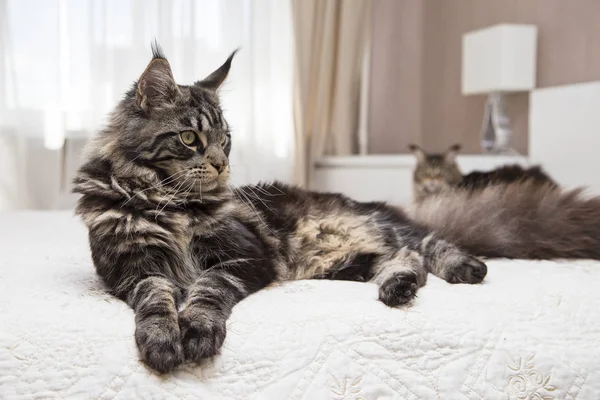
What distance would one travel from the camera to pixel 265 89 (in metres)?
3.76

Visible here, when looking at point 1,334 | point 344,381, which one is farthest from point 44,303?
point 344,381

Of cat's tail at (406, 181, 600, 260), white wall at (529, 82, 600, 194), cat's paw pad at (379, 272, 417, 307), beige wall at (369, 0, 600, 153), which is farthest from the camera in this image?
beige wall at (369, 0, 600, 153)

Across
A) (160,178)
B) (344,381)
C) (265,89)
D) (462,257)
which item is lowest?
(344,381)

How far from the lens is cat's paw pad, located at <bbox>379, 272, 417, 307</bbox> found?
3.70 feet

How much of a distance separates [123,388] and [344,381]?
0.33 m

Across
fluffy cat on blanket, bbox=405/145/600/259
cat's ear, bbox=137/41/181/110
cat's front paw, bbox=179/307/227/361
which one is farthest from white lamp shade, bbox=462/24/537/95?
cat's front paw, bbox=179/307/227/361

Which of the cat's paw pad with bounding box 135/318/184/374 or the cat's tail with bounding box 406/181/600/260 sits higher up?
→ the cat's tail with bounding box 406/181/600/260

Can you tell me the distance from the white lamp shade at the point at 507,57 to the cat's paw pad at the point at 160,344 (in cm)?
275

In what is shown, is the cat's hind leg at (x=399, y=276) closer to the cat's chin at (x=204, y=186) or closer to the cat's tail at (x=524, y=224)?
the cat's tail at (x=524, y=224)

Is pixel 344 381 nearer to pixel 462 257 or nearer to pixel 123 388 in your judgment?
pixel 123 388

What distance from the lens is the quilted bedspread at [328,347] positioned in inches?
35.9

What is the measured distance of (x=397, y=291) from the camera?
1.14 meters

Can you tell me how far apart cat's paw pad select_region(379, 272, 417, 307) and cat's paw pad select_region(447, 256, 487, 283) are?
170 mm

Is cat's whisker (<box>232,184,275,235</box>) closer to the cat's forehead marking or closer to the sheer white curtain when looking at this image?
the cat's forehead marking
